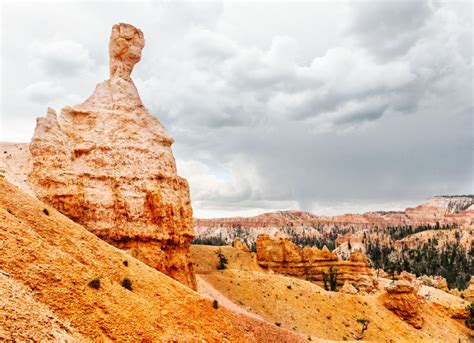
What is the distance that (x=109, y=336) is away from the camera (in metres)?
12.8

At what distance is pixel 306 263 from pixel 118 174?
46.3 m

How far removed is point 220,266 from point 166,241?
25037 millimetres

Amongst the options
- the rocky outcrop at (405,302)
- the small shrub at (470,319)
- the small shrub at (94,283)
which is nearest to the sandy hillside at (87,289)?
the small shrub at (94,283)

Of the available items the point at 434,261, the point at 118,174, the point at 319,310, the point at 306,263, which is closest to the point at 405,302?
the point at 319,310

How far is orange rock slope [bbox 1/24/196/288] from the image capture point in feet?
81.0

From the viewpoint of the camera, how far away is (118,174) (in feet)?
87.3

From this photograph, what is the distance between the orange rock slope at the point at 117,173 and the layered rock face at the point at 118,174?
66 mm

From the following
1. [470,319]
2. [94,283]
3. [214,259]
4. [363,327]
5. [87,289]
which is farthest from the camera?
[214,259]

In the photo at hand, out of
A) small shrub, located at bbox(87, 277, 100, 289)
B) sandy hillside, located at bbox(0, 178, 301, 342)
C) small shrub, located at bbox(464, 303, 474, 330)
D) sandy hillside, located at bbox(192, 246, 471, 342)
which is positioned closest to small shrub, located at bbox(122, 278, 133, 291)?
sandy hillside, located at bbox(0, 178, 301, 342)

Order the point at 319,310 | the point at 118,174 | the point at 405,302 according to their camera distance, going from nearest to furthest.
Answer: the point at 118,174, the point at 319,310, the point at 405,302

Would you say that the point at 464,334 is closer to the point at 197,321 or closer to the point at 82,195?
the point at 197,321

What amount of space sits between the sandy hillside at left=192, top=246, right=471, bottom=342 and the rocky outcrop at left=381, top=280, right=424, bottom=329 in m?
0.88

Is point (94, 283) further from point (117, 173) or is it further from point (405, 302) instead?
point (405, 302)

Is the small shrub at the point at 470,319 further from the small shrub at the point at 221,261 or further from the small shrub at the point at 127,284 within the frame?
the small shrub at the point at 127,284
